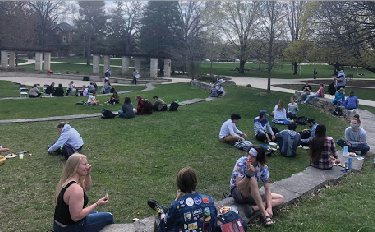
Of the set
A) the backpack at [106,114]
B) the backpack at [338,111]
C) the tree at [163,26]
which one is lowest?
the backpack at [106,114]

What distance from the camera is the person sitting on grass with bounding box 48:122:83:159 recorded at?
332 inches

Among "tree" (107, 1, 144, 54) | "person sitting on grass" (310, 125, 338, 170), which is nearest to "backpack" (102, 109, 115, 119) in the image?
"person sitting on grass" (310, 125, 338, 170)

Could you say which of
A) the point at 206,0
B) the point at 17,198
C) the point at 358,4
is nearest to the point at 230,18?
the point at 206,0

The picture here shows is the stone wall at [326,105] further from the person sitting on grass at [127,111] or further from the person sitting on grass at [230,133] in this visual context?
the person sitting on grass at [127,111]

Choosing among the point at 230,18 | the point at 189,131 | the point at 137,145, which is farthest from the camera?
the point at 230,18

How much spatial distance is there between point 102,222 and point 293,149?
5.90 meters

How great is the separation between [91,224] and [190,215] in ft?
4.80

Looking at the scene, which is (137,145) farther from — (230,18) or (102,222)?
(230,18)

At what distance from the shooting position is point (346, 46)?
24203 millimetres

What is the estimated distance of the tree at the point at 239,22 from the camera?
42.8 meters

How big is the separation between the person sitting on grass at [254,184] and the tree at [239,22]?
126 feet

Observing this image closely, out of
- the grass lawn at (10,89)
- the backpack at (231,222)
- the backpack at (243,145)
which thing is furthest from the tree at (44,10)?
the backpack at (231,222)

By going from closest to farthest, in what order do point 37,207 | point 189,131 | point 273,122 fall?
1. point 37,207
2. point 189,131
3. point 273,122

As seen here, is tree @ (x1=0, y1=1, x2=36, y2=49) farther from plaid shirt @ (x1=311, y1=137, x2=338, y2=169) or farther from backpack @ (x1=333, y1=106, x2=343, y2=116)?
plaid shirt @ (x1=311, y1=137, x2=338, y2=169)
